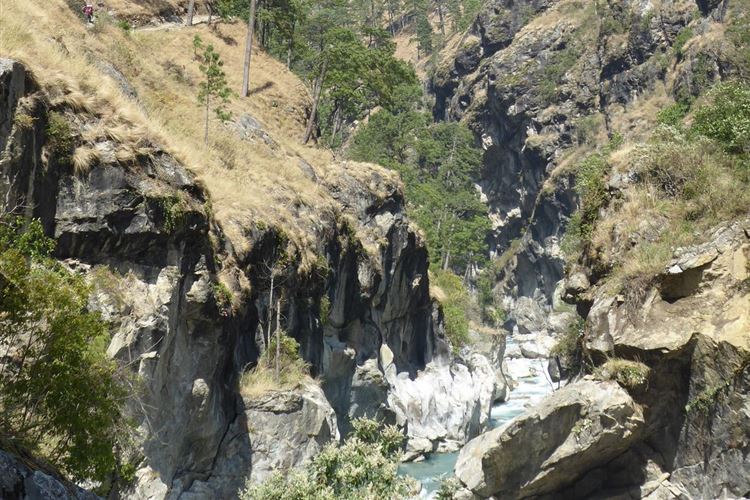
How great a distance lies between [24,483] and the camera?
7.52m

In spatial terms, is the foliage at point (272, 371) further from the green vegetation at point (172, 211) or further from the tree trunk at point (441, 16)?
the tree trunk at point (441, 16)

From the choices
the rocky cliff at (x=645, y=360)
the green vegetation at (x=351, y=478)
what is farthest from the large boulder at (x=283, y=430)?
the green vegetation at (x=351, y=478)

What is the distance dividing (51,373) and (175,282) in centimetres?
807

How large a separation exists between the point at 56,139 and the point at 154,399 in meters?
Answer: 6.92

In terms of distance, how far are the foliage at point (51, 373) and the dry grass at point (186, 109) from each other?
7.26 meters

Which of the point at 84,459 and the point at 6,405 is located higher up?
the point at 6,405

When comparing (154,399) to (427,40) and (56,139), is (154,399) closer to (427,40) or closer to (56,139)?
(56,139)

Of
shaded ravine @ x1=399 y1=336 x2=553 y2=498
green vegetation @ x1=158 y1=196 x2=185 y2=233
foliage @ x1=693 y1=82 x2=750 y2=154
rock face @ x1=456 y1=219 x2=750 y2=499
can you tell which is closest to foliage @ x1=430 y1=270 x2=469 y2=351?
shaded ravine @ x1=399 y1=336 x2=553 y2=498

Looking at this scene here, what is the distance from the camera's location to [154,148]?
1988 cm

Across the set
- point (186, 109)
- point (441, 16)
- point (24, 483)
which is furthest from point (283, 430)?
point (441, 16)

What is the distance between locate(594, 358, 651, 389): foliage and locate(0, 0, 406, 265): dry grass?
12.8 m

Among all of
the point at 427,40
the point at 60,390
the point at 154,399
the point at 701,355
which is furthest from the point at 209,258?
the point at 427,40

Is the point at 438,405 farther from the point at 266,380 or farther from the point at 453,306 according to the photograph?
the point at 266,380

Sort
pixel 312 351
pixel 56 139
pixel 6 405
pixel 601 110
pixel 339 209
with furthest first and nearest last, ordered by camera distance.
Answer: pixel 601 110, pixel 339 209, pixel 312 351, pixel 56 139, pixel 6 405
